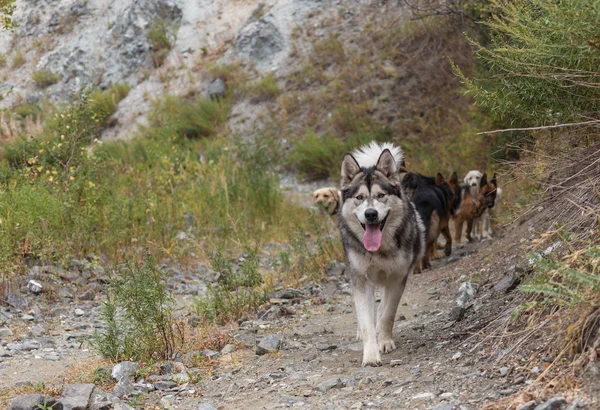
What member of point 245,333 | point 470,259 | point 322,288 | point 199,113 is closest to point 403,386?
point 245,333

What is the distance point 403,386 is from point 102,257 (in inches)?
217

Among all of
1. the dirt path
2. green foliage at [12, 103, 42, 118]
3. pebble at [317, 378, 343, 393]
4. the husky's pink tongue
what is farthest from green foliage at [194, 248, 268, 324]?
green foliage at [12, 103, 42, 118]

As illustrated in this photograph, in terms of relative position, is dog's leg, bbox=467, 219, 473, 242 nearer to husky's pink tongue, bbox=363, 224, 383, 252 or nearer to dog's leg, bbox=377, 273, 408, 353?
dog's leg, bbox=377, 273, 408, 353

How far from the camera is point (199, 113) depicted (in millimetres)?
18484

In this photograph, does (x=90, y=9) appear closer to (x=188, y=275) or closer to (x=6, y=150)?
(x=6, y=150)

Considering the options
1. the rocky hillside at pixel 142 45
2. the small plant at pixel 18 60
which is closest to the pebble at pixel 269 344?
the rocky hillside at pixel 142 45

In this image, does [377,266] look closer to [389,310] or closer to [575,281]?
[389,310]

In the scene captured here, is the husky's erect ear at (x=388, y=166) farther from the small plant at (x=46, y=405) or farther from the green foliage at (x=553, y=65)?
the small plant at (x=46, y=405)

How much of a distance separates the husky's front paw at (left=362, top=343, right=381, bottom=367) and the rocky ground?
0.09 meters

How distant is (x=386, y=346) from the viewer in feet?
18.8

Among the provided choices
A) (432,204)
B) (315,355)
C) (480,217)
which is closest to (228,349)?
(315,355)

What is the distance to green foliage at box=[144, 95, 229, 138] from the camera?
18.0 meters

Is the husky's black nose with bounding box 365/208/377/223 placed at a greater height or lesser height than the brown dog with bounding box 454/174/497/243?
greater

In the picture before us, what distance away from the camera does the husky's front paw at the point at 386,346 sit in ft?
18.8
